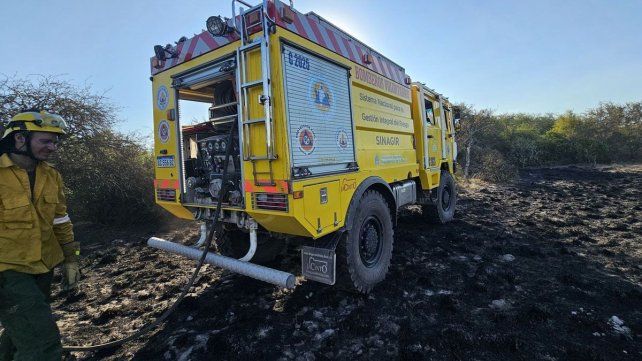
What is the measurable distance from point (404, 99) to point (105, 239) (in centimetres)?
618

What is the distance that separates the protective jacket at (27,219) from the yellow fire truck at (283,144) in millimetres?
1171

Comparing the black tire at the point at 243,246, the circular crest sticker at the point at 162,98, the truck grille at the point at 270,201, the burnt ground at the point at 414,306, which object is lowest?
the burnt ground at the point at 414,306

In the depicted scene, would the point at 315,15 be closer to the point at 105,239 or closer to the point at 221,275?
the point at 221,275

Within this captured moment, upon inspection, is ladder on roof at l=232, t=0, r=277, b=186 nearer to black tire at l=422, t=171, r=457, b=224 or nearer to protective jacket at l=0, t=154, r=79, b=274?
protective jacket at l=0, t=154, r=79, b=274

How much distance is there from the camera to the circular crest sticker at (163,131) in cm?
361

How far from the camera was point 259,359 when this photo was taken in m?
2.46

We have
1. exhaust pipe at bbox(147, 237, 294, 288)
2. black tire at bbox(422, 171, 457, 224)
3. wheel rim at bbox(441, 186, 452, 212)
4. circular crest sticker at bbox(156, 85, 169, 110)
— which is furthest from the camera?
wheel rim at bbox(441, 186, 452, 212)

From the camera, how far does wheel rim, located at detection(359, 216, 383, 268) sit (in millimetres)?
3599

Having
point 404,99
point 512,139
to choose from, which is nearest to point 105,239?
point 404,99

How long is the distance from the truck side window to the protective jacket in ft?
17.3

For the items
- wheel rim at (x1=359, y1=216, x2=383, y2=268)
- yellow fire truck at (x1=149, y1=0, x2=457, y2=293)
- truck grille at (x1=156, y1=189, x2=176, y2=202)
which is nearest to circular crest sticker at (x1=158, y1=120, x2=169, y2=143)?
yellow fire truck at (x1=149, y1=0, x2=457, y2=293)

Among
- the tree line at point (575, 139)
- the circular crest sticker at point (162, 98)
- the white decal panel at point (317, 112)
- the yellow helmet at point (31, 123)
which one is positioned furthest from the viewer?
the tree line at point (575, 139)

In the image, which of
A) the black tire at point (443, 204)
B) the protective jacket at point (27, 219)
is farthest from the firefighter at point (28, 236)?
the black tire at point (443, 204)

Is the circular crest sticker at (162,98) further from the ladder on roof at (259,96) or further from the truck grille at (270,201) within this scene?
the truck grille at (270,201)
